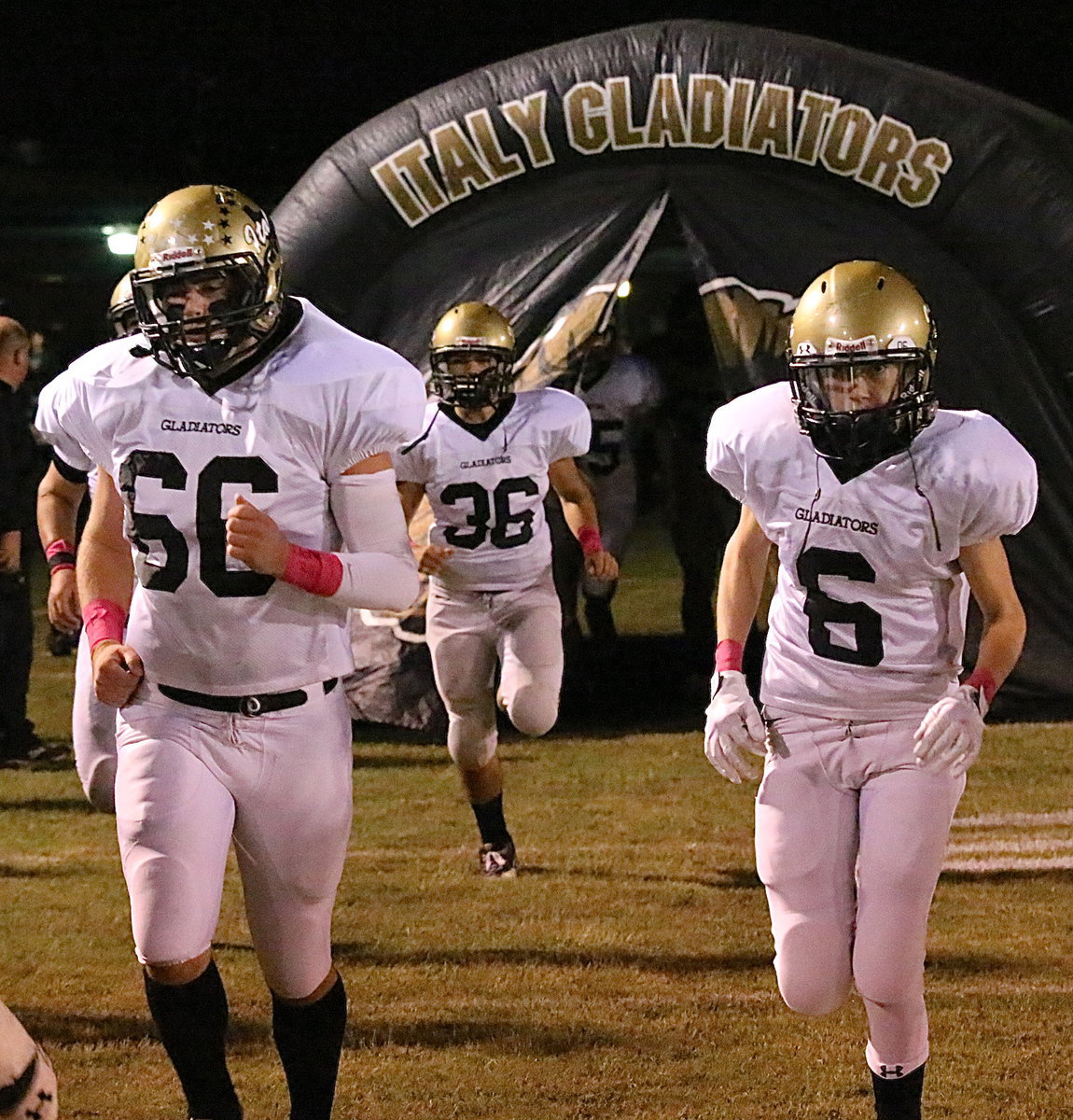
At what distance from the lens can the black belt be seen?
9.76ft

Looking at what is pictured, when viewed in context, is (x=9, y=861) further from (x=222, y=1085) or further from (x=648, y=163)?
(x=648, y=163)

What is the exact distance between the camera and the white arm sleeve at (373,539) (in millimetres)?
2977

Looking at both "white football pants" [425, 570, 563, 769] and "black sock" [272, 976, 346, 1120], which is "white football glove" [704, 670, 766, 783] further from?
"white football pants" [425, 570, 563, 769]

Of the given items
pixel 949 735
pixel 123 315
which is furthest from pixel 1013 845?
pixel 123 315

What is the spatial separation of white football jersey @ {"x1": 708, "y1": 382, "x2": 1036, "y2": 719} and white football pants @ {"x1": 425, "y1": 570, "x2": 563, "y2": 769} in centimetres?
208

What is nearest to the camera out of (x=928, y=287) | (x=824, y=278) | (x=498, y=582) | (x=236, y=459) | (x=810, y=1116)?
(x=236, y=459)

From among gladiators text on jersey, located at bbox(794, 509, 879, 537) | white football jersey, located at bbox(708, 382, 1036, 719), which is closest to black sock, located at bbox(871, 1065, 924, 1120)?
white football jersey, located at bbox(708, 382, 1036, 719)

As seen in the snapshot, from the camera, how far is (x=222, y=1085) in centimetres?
299

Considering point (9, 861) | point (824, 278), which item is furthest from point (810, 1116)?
point (9, 861)

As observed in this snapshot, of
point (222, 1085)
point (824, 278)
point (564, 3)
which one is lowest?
point (222, 1085)

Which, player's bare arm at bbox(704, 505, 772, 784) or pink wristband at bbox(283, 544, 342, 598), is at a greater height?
pink wristband at bbox(283, 544, 342, 598)

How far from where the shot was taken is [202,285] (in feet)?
9.65

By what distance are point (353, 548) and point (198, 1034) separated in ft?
2.87

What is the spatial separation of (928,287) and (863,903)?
15.3 ft
